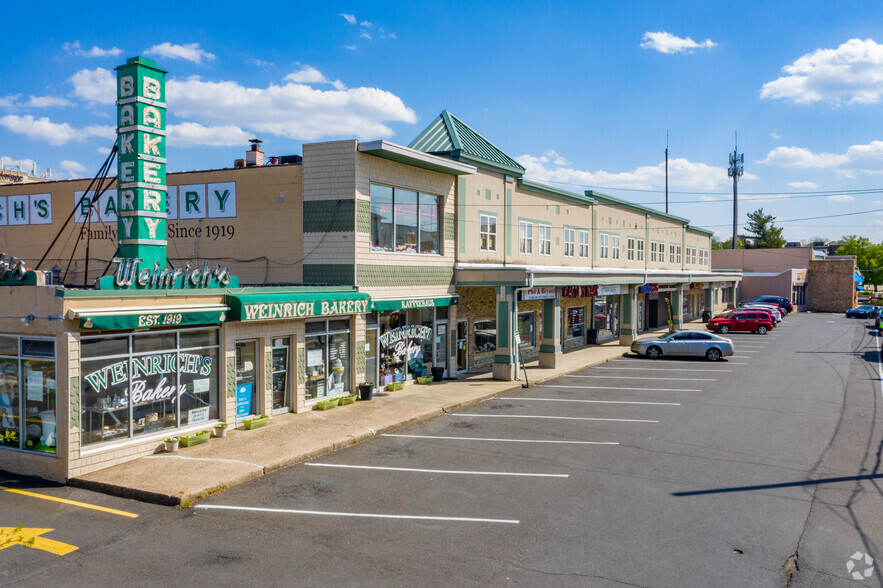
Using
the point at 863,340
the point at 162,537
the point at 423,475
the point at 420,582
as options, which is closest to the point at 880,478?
the point at 423,475

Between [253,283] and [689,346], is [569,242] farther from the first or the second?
[253,283]

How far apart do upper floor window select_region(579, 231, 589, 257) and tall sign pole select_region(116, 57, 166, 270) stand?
80.6ft

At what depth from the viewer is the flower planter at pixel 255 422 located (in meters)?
16.3

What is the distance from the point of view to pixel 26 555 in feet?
30.0

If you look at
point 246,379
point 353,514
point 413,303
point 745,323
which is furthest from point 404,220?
point 745,323

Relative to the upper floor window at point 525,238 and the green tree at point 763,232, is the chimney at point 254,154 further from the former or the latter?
the green tree at point 763,232

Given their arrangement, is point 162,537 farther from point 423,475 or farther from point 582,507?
point 582,507

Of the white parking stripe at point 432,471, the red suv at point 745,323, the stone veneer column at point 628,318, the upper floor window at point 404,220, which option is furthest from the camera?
the red suv at point 745,323

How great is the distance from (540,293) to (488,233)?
131 inches

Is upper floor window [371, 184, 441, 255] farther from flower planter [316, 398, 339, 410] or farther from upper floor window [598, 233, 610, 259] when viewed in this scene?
upper floor window [598, 233, 610, 259]

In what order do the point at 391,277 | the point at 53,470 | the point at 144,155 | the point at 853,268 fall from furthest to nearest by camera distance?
1. the point at 853,268
2. the point at 391,277
3. the point at 144,155
4. the point at 53,470

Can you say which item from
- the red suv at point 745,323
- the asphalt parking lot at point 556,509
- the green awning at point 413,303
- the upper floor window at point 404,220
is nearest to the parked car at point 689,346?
the asphalt parking lot at point 556,509

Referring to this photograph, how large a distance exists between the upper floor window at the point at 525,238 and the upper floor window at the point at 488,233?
227cm

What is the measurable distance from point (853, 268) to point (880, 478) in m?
73.0
